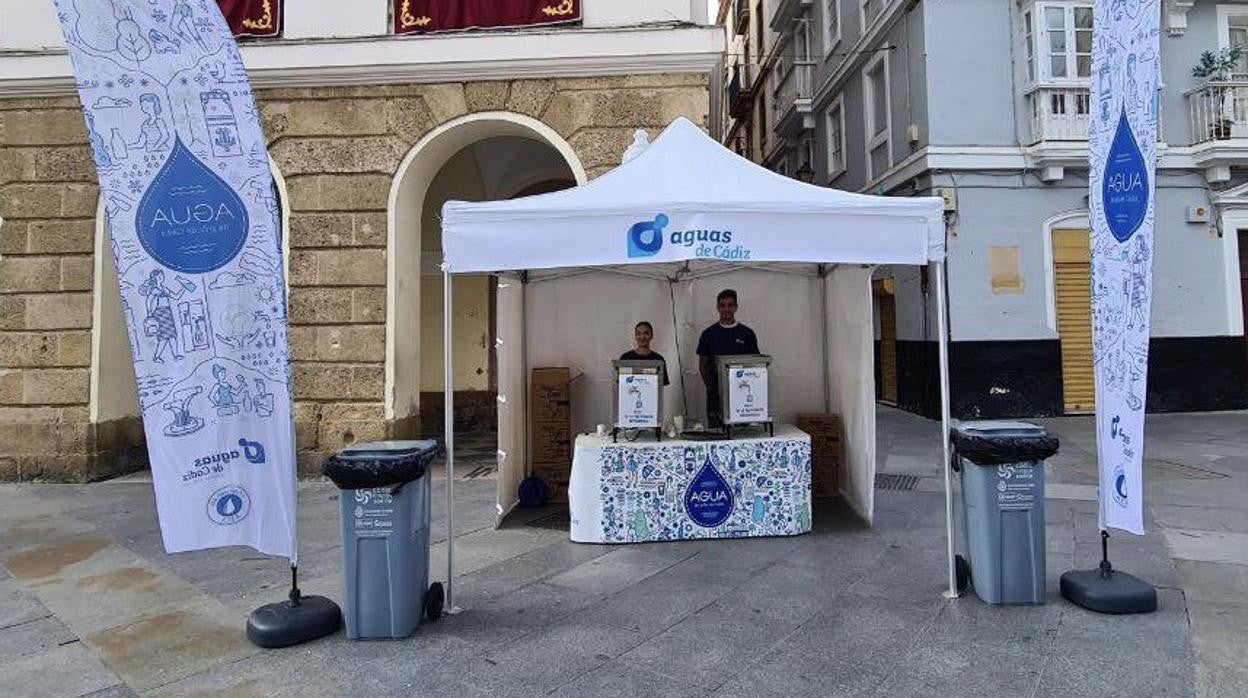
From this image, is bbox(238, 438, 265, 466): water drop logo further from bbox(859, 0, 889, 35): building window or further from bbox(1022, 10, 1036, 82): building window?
bbox(859, 0, 889, 35): building window

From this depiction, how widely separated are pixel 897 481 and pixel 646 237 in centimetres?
513

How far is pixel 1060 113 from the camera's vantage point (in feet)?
41.2

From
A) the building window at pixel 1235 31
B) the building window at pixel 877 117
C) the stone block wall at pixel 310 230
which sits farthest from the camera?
the building window at pixel 877 117

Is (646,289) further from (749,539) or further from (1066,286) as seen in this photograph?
(1066,286)

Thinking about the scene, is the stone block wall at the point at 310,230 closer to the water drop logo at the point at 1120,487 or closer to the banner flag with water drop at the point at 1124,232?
the banner flag with water drop at the point at 1124,232

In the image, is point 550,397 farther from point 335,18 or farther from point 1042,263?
point 1042,263

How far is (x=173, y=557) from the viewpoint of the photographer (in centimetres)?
588

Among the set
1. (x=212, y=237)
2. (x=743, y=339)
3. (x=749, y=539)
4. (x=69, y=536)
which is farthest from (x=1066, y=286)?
(x=69, y=536)

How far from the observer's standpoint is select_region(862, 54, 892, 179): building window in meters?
14.8

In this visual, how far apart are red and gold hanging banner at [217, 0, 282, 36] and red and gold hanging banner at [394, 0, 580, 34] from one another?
148 cm

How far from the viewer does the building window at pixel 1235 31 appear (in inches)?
515

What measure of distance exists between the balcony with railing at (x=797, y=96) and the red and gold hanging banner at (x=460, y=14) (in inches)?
475

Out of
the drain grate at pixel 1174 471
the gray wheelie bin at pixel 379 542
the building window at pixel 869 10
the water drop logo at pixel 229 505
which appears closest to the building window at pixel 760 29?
the building window at pixel 869 10

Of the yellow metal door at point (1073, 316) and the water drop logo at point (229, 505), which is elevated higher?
the yellow metal door at point (1073, 316)
